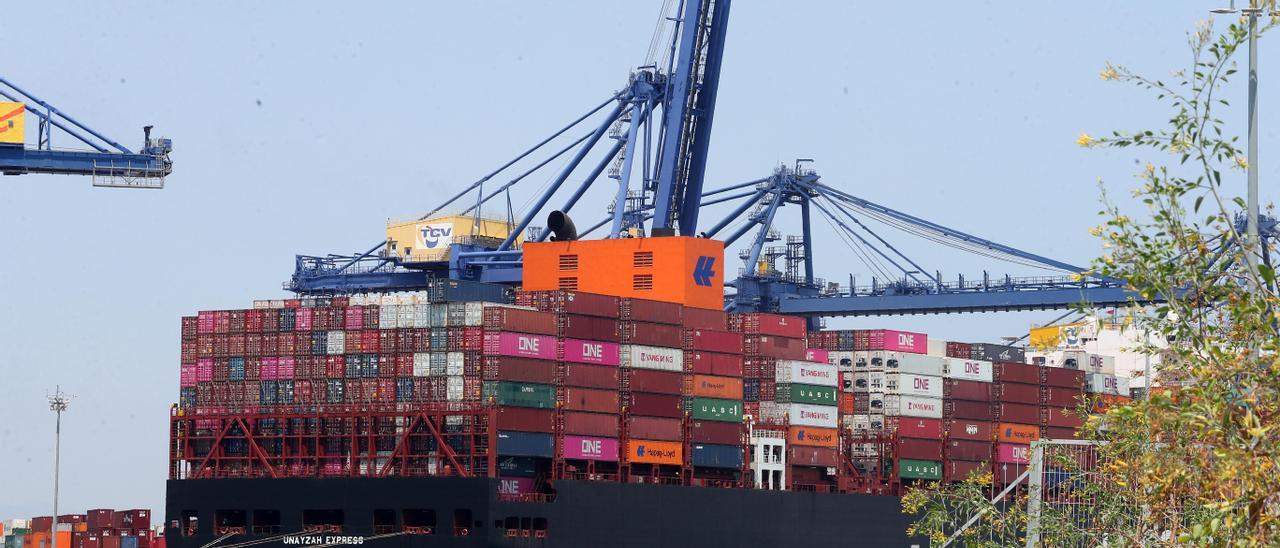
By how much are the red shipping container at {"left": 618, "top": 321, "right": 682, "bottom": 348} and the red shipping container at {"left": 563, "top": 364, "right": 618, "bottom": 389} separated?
1.60 m

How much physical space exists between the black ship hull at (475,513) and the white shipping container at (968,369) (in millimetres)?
10419

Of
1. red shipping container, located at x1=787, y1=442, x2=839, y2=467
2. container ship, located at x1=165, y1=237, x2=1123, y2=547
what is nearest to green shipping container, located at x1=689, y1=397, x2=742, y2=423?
container ship, located at x1=165, y1=237, x2=1123, y2=547

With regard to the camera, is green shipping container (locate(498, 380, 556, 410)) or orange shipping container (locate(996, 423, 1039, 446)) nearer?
green shipping container (locate(498, 380, 556, 410))

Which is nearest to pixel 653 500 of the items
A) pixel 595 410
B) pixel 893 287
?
pixel 595 410

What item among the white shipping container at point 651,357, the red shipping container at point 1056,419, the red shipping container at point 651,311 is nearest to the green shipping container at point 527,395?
the white shipping container at point 651,357

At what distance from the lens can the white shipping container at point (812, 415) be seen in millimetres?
83312

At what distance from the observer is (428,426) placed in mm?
74125

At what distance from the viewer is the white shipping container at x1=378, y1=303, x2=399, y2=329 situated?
74.7 metres

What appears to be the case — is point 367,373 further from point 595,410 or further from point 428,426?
point 595,410

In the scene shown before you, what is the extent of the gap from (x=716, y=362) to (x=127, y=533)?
3651 centimetres

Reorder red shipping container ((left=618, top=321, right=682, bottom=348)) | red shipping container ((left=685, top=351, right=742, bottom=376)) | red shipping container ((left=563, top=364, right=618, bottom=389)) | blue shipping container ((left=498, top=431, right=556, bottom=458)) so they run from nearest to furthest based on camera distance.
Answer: blue shipping container ((left=498, top=431, right=556, bottom=458)) → red shipping container ((left=563, top=364, right=618, bottom=389)) → red shipping container ((left=618, top=321, right=682, bottom=348)) → red shipping container ((left=685, top=351, right=742, bottom=376))

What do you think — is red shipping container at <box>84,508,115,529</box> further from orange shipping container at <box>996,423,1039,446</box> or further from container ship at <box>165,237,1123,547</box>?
orange shipping container at <box>996,423,1039,446</box>

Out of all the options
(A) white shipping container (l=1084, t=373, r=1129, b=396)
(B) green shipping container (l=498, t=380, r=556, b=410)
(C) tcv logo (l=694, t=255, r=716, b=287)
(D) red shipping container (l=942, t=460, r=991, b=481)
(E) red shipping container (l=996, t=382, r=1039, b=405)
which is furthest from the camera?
(A) white shipping container (l=1084, t=373, r=1129, b=396)

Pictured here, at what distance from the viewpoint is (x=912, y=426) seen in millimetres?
88625
